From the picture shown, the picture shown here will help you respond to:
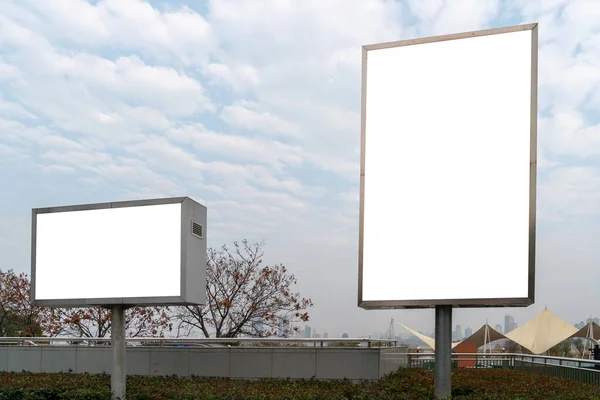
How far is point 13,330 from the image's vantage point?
100 ft

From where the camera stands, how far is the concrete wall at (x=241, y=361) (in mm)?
13727

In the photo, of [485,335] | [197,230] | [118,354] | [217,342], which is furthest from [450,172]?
[485,335]

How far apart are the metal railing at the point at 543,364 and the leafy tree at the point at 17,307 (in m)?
17.9

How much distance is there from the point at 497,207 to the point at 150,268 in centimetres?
632

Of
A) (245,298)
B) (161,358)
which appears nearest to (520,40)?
(161,358)

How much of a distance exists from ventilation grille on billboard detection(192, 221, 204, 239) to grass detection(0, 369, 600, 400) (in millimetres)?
2873

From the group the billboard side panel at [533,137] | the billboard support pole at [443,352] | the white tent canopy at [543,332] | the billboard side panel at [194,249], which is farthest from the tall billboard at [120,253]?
the white tent canopy at [543,332]

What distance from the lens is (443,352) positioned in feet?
34.7

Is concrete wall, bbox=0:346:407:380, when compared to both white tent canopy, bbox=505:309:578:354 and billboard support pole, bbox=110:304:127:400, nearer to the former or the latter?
billboard support pole, bbox=110:304:127:400

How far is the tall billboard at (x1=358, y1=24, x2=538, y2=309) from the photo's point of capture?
9906mm

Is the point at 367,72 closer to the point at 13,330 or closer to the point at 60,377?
the point at 60,377

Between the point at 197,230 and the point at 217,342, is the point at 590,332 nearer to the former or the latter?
the point at 217,342

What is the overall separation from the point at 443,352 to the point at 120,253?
244 inches

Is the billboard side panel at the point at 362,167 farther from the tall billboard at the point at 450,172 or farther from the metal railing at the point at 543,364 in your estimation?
the metal railing at the point at 543,364
